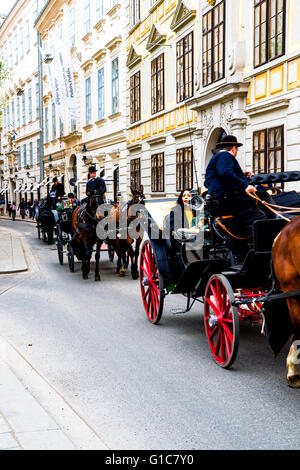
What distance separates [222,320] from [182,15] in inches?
639

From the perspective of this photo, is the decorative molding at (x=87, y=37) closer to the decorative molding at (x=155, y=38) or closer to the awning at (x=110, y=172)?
the awning at (x=110, y=172)

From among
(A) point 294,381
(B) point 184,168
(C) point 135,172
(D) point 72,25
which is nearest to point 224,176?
(A) point 294,381

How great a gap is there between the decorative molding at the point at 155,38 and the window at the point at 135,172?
193 inches

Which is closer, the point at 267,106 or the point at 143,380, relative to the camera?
the point at 143,380

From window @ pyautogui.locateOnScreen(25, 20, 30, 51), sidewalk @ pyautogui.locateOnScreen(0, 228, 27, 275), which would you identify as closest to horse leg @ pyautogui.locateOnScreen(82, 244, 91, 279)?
sidewalk @ pyautogui.locateOnScreen(0, 228, 27, 275)

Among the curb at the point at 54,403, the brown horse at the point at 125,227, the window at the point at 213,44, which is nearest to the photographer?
the curb at the point at 54,403

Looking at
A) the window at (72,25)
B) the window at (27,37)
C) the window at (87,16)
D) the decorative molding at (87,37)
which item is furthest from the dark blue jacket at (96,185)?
the window at (27,37)

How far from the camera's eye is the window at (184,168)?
62.6 feet

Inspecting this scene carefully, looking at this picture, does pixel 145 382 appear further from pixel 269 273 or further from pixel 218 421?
pixel 269 273

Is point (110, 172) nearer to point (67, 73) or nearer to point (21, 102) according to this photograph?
point (67, 73)

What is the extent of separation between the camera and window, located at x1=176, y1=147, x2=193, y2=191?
19094 millimetres

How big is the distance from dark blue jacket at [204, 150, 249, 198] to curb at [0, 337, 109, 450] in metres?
2.61

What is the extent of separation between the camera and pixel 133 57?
2462cm

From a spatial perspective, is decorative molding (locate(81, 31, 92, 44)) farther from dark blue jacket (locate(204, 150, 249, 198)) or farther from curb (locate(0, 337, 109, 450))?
curb (locate(0, 337, 109, 450))
